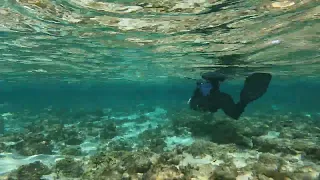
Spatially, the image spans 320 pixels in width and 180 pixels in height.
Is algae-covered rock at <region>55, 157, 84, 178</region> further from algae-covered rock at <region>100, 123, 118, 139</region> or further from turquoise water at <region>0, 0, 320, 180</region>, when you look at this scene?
algae-covered rock at <region>100, 123, 118, 139</region>

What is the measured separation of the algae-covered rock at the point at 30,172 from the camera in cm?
802

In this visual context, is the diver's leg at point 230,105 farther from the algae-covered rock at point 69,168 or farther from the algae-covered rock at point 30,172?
the algae-covered rock at point 30,172

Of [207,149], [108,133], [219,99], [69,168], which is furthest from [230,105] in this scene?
[69,168]

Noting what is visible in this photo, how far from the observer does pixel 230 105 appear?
1470 cm

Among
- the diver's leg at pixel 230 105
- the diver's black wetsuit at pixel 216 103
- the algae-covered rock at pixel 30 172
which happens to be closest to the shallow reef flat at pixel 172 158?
the algae-covered rock at pixel 30 172

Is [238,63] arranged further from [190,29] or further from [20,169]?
[20,169]

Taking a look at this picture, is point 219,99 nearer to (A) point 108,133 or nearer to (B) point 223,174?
(A) point 108,133

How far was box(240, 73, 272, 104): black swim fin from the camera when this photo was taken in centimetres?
1467

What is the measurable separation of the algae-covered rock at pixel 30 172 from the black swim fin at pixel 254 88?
432 inches

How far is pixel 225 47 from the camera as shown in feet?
51.3

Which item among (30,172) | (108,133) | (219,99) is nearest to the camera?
(30,172)

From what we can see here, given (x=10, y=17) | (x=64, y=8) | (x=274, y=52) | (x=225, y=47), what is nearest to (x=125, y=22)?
(x=64, y=8)

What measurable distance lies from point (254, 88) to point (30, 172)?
12670 millimetres

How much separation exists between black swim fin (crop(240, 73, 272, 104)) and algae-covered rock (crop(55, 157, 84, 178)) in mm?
9917
